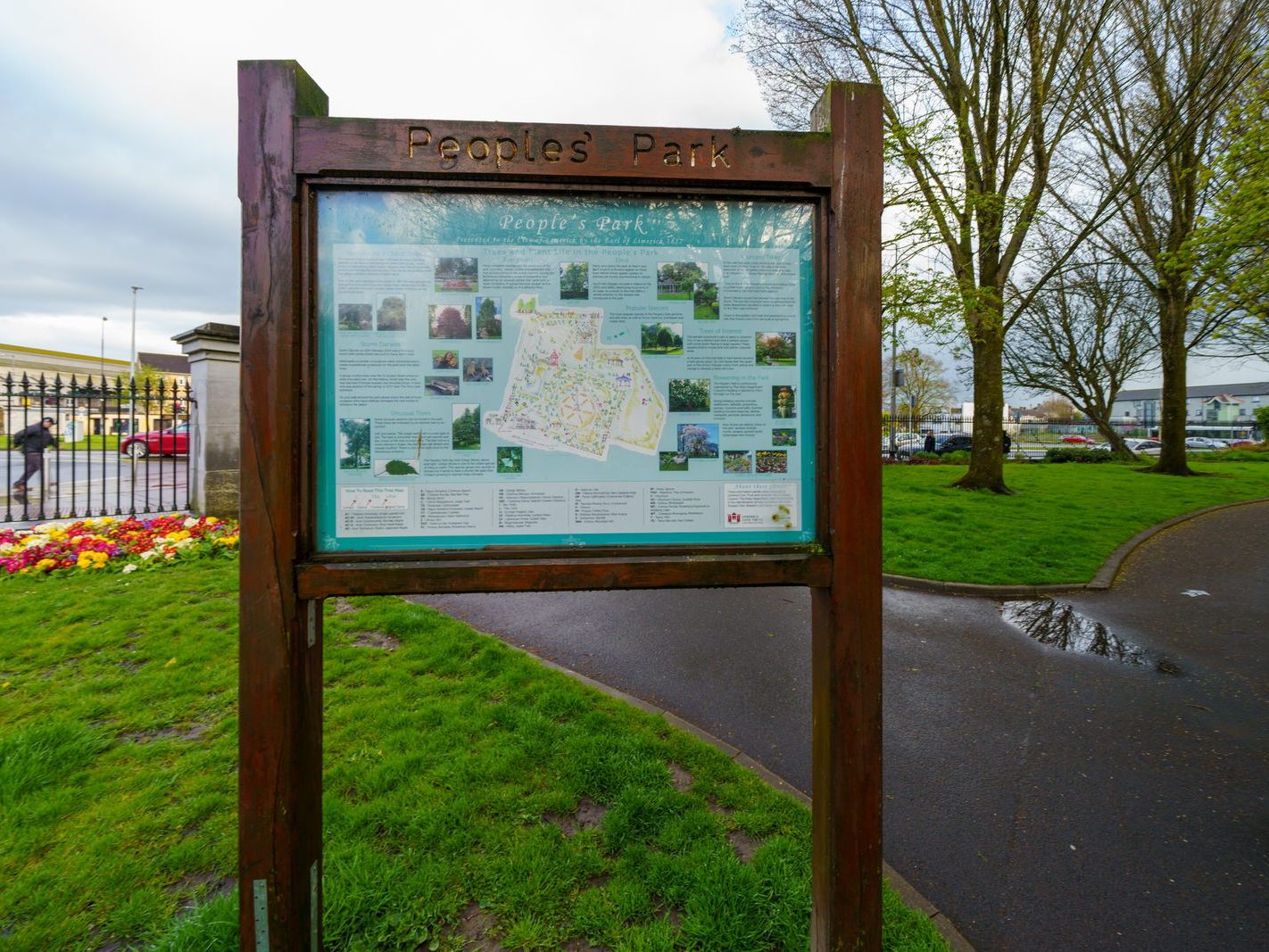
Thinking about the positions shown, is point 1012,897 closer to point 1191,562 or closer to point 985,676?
point 985,676

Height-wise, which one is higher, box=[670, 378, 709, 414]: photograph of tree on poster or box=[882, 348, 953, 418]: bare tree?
box=[882, 348, 953, 418]: bare tree

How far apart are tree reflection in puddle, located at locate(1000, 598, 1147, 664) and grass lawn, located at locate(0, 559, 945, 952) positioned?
4.00 m

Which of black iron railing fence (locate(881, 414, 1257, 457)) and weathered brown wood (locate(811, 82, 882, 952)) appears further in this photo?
black iron railing fence (locate(881, 414, 1257, 457))

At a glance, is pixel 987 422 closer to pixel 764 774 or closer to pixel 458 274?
pixel 764 774

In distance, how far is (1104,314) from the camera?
931 inches

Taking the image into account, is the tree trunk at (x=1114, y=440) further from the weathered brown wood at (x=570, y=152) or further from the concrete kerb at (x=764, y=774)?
the weathered brown wood at (x=570, y=152)

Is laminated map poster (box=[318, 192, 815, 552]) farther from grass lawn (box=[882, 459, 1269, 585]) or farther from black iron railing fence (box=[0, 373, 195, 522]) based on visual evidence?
black iron railing fence (box=[0, 373, 195, 522])

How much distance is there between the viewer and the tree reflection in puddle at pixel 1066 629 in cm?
509

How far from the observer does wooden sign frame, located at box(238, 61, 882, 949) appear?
1.60 meters

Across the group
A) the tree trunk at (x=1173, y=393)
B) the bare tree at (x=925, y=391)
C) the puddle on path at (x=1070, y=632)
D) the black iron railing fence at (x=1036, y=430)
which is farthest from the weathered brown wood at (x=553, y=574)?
the bare tree at (x=925, y=391)

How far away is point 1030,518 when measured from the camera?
10.5 metres

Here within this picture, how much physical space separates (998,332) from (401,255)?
44.2 feet

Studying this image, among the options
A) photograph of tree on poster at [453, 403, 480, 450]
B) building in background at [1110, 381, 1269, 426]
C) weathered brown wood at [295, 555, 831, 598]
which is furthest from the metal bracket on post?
building in background at [1110, 381, 1269, 426]

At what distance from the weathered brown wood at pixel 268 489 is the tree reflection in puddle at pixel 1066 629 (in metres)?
5.95
